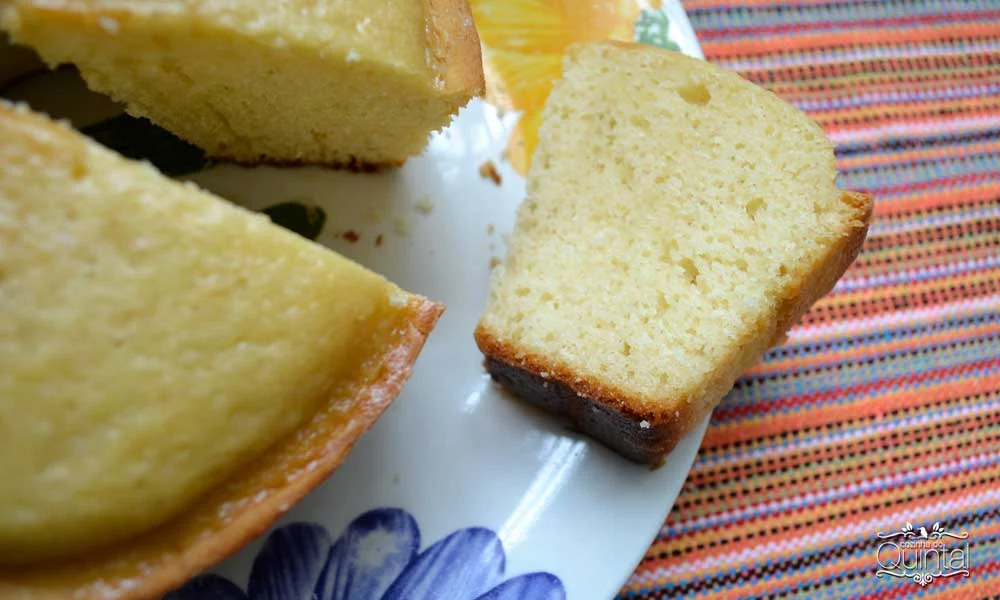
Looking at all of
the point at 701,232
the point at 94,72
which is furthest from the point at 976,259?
the point at 94,72

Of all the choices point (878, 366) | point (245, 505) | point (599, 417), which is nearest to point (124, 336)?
point (245, 505)

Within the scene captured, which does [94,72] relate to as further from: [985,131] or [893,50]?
[985,131]

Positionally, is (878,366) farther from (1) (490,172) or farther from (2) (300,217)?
(2) (300,217)

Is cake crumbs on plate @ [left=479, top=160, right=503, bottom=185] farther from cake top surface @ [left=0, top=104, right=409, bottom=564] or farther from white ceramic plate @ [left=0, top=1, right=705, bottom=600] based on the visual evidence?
cake top surface @ [left=0, top=104, right=409, bottom=564]

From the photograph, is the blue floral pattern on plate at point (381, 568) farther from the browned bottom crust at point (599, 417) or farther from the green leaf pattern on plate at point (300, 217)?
the green leaf pattern on plate at point (300, 217)

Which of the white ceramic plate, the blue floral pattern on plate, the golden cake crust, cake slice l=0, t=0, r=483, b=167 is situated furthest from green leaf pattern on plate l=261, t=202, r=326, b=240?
the blue floral pattern on plate
